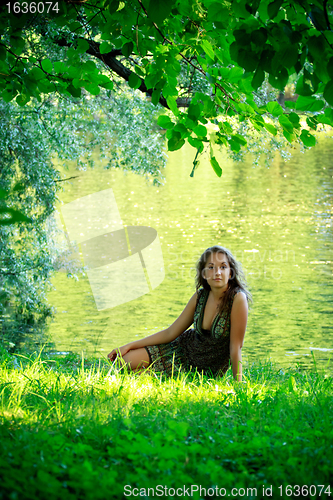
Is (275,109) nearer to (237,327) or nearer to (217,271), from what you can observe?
(217,271)

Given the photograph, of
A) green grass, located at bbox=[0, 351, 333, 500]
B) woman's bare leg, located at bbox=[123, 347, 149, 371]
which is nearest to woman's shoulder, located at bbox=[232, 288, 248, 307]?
green grass, located at bbox=[0, 351, 333, 500]

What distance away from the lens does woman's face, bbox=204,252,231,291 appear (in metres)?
4.50

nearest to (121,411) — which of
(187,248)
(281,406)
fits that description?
(281,406)

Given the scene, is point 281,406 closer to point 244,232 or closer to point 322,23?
point 322,23

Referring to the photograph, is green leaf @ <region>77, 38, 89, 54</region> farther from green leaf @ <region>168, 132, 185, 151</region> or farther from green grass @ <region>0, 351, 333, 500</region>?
green grass @ <region>0, 351, 333, 500</region>

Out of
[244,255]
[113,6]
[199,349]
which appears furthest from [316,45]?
[244,255]

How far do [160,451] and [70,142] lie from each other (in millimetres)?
7166

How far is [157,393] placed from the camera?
3.61 meters

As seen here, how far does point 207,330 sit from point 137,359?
0.66 meters

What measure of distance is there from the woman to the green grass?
683 mm

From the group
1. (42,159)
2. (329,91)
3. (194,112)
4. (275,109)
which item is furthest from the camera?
(42,159)

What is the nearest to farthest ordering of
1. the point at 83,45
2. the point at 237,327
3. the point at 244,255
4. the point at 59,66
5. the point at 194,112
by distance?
the point at 194,112 < the point at 83,45 < the point at 59,66 < the point at 237,327 < the point at 244,255

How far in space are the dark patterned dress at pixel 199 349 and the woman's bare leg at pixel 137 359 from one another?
46mm

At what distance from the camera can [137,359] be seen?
463 cm
